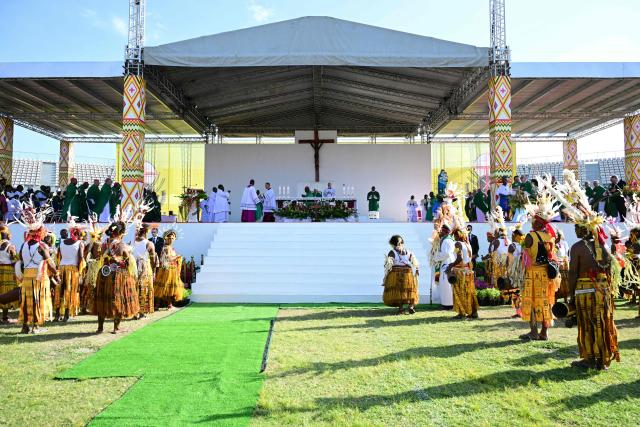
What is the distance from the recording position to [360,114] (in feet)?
72.4

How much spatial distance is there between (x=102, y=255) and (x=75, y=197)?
7860 millimetres

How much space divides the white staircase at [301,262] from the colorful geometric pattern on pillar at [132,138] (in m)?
2.96

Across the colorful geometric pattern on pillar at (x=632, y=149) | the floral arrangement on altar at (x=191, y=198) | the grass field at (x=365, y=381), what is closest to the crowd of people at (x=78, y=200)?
the floral arrangement on altar at (x=191, y=198)

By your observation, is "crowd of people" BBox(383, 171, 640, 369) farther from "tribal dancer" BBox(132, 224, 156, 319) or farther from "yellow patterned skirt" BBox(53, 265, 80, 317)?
"yellow patterned skirt" BBox(53, 265, 80, 317)

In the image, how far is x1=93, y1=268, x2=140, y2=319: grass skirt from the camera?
22.4ft

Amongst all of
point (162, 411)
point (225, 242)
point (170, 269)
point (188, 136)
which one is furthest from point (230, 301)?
point (188, 136)

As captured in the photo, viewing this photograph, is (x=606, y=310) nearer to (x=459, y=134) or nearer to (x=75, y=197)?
(x=75, y=197)

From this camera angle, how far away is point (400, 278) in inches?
329

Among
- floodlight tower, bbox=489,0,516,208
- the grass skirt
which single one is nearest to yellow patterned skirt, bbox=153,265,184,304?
the grass skirt

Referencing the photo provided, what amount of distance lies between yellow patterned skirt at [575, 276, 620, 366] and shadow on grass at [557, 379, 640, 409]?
43 centimetres

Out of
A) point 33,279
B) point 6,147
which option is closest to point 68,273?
point 33,279

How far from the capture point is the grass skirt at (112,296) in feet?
22.4

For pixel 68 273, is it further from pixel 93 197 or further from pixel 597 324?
pixel 597 324

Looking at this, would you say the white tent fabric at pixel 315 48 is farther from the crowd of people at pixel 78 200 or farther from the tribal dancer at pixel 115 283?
the tribal dancer at pixel 115 283
